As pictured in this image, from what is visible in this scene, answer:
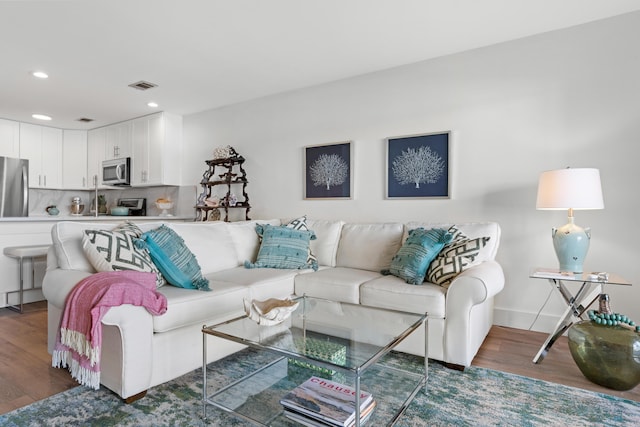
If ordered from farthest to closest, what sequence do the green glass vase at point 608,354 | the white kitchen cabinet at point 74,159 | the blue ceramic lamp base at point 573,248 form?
1. the white kitchen cabinet at point 74,159
2. the blue ceramic lamp base at point 573,248
3. the green glass vase at point 608,354

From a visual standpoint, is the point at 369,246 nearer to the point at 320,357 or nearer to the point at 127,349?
the point at 320,357

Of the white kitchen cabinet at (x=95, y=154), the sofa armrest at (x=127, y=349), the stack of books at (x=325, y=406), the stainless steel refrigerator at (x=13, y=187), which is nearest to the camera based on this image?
the stack of books at (x=325, y=406)

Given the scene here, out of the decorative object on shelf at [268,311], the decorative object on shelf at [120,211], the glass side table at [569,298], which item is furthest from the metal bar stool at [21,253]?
the glass side table at [569,298]

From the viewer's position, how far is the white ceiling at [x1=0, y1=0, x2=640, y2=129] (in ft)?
8.12

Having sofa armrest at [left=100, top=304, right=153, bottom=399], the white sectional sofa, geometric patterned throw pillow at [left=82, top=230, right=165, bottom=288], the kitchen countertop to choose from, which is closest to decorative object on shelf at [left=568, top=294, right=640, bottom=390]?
the white sectional sofa

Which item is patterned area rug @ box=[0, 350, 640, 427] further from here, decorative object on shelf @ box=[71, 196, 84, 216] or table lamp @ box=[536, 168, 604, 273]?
decorative object on shelf @ box=[71, 196, 84, 216]

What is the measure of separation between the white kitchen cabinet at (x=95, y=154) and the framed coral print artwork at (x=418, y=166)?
4.66m

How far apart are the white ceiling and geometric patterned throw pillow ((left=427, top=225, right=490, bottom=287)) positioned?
1599 millimetres

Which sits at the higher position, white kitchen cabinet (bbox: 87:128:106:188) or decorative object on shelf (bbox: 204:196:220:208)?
white kitchen cabinet (bbox: 87:128:106:188)

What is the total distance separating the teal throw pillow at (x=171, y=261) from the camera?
7.39 ft

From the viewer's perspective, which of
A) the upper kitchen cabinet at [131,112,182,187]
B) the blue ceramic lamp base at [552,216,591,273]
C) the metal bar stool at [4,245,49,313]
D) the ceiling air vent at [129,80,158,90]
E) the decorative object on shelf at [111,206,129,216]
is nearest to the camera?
the blue ceramic lamp base at [552,216,591,273]

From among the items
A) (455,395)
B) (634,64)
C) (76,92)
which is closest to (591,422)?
(455,395)

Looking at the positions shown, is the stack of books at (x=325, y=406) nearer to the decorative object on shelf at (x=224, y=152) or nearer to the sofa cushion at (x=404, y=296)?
the sofa cushion at (x=404, y=296)

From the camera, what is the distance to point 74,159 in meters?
5.89
